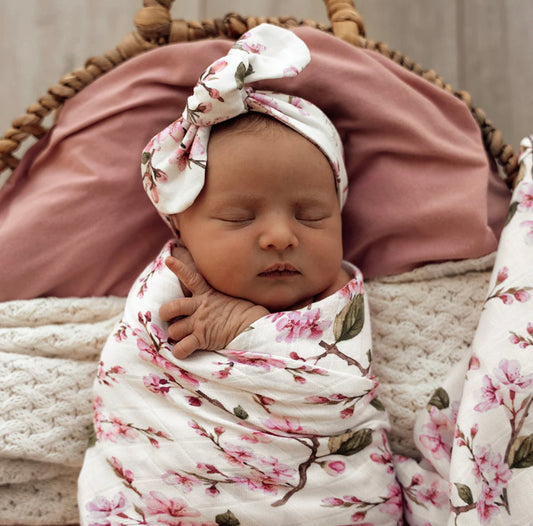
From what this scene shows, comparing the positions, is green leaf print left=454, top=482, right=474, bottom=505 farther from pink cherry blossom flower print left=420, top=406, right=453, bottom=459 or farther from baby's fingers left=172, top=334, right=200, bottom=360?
baby's fingers left=172, top=334, right=200, bottom=360

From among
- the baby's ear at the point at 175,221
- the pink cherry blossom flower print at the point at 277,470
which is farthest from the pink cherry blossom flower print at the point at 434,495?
the baby's ear at the point at 175,221

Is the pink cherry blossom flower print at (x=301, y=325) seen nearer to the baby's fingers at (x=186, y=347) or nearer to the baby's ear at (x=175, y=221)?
the baby's fingers at (x=186, y=347)

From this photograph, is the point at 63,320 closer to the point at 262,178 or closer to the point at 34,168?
the point at 34,168

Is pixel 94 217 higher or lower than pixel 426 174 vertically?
lower

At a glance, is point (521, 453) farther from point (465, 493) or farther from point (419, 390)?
point (419, 390)

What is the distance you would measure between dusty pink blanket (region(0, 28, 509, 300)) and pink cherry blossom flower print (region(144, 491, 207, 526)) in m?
0.39

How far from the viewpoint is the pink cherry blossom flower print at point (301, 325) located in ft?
3.06

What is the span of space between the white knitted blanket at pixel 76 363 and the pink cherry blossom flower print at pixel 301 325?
20 centimetres

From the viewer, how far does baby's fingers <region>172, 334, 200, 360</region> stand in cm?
92

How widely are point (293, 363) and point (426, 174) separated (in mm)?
435

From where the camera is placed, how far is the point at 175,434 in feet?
3.03

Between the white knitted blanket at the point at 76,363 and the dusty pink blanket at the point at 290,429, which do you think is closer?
the dusty pink blanket at the point at 290,429

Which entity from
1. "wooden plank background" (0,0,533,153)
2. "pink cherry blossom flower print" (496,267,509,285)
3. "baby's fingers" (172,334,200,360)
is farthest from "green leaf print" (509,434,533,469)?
"wooden plank background" (0,0,533,153)

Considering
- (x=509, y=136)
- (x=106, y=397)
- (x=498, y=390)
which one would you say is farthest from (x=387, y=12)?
(x=106, y=397)
